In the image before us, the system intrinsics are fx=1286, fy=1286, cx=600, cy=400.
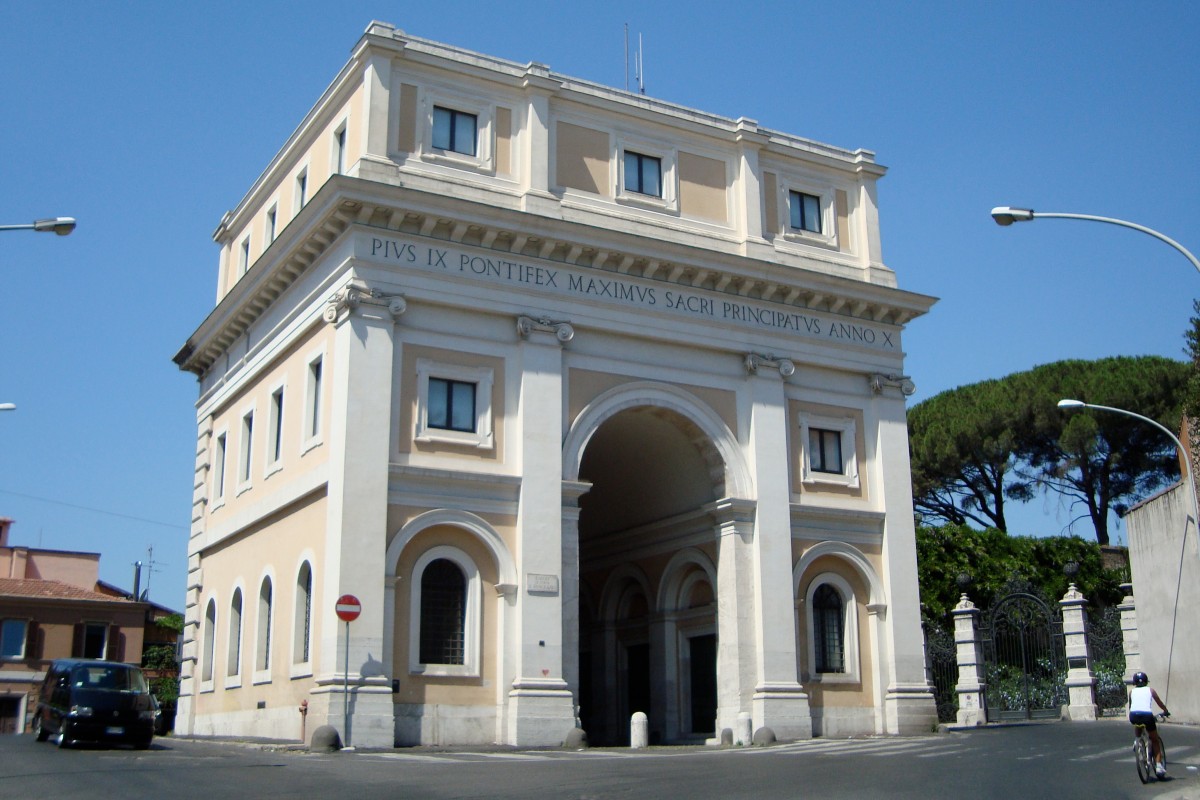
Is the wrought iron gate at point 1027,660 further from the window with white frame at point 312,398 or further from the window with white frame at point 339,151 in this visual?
the window with white frame at point 339,151

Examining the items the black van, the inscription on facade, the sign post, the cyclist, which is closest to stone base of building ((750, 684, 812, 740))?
the inscription on facade

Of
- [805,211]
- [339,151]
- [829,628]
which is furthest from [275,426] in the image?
[805,211]

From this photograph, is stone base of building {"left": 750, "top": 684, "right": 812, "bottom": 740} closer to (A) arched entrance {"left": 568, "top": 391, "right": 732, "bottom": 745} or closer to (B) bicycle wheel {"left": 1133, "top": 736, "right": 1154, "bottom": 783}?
(A) arched entrance {"left": 568, "top": 391, "right": 732, "bottom": 745}

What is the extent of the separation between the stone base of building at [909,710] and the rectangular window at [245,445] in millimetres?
15803

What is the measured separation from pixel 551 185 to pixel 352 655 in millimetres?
10827

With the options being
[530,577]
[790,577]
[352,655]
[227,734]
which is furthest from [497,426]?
[227,734]

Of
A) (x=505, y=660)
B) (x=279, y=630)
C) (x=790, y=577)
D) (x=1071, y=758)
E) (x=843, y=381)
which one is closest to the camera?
(x=1071, y=758)

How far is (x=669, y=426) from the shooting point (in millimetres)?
28969

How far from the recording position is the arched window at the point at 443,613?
81.0 ft

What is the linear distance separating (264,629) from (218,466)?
6.59m

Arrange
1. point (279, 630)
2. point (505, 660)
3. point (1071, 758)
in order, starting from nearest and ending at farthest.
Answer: point (1071, 758), point (505, 660), point (279, 630)

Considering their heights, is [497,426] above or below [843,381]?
below

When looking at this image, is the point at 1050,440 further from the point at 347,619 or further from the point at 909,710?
the point at 347,619

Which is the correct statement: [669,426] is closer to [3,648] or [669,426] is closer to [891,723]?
[891,723]
